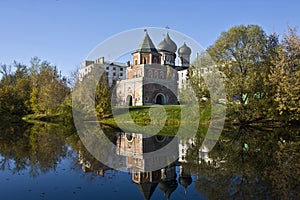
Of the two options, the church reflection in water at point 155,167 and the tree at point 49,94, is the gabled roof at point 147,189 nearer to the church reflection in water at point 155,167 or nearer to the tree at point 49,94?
the church reflection in water at point 155,167

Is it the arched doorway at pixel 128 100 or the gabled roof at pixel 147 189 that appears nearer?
the gabled roof at pixel 147 189

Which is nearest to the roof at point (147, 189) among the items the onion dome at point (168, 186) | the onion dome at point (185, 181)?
the onion dome at point (168, 186)

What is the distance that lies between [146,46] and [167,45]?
596 cm

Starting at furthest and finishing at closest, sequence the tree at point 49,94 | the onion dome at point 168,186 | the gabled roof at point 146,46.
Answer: the gabled roof at point 146,46 → the tree at point 49,94 → the onion dome at point 168,186

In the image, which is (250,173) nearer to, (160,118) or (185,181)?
(185,181)

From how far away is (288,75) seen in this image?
18281 mm

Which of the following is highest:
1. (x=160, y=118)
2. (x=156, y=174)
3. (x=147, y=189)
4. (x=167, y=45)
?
(x=167, y=45)

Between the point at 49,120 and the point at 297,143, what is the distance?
29398mm

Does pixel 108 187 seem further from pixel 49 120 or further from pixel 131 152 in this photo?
pixel 49 120

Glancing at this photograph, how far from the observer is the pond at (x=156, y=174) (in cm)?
605

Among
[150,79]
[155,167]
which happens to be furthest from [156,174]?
[150,79]

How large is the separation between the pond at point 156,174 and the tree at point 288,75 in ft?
25.5

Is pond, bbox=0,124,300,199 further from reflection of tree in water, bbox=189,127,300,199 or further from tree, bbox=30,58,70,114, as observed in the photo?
tree, bbox=30,58,70,114

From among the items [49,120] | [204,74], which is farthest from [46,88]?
[204,74]
